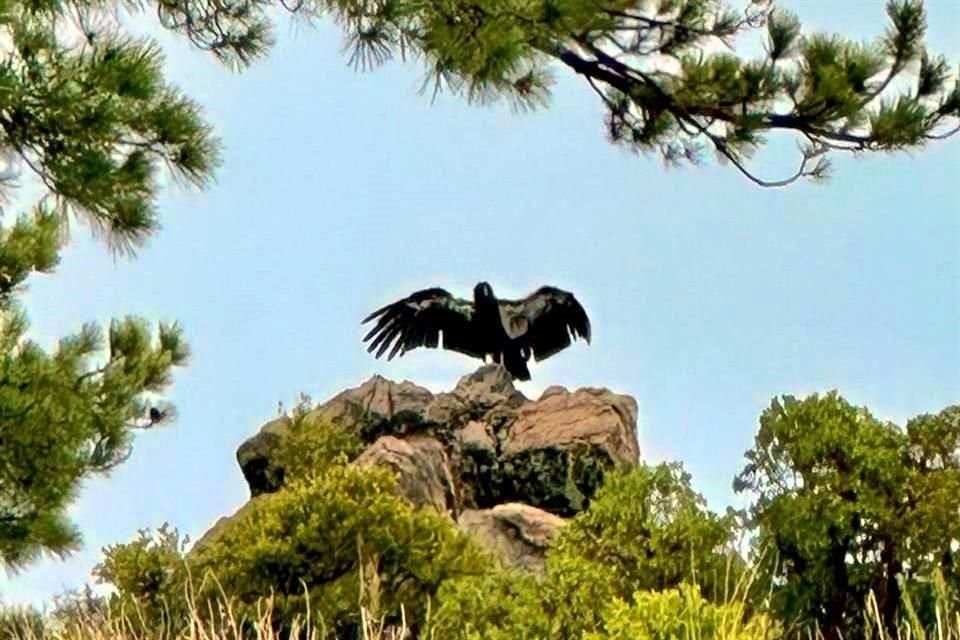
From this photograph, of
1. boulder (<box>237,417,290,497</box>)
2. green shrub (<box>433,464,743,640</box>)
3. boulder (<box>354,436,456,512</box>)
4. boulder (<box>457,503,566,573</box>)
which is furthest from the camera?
boulder (<box>237,417,290,497</box>)

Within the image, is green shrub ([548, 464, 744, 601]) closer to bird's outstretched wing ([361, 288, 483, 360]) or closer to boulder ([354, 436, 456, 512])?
boulder ([354, 436, 456, 512])

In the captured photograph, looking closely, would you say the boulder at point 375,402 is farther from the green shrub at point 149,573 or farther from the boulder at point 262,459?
the green shrub at point 149,573

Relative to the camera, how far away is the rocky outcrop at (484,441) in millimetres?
6309

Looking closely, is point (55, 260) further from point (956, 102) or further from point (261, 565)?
point (956, 102)

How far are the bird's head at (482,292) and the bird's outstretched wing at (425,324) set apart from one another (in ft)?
0.17

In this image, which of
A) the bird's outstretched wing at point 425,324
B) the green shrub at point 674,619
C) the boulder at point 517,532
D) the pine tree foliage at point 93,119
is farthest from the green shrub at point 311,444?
the green shrub at point 674,619

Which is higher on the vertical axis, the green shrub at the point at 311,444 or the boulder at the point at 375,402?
the boulder at the point at 375,402

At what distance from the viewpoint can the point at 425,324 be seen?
24.9 ft

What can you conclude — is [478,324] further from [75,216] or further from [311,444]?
[75,216]

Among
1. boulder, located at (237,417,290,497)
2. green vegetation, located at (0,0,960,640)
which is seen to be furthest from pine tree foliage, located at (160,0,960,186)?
boulder, located at (237,417,290,497)

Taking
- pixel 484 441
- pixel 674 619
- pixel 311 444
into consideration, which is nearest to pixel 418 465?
pixel 311 444

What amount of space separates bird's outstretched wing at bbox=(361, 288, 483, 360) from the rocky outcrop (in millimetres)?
554

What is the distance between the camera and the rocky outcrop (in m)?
6.31

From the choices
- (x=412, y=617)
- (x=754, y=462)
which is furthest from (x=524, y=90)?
(x=412, y=617)
